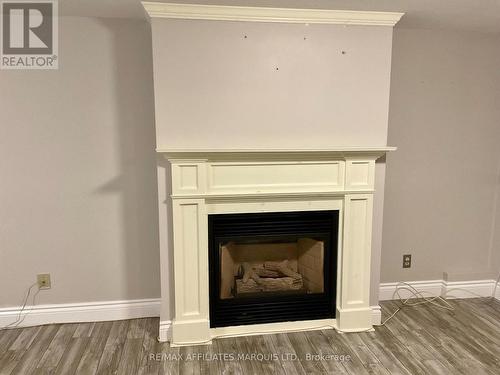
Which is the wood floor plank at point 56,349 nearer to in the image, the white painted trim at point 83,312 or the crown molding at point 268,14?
the white painted trim at point 83,312

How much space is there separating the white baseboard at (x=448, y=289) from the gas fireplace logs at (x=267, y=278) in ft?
2.75

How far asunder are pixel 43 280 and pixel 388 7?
2.95 m

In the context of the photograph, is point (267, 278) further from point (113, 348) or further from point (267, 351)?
point (113, 348)

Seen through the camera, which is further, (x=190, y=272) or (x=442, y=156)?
(x=442, y=156)

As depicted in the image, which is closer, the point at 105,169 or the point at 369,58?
the point at 369,58

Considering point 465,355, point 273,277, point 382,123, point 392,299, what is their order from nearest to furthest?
point 465,355 → point 382,123 → point 273,277 → point 392,299

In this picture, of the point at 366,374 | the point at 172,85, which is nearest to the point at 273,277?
the point at 366,374

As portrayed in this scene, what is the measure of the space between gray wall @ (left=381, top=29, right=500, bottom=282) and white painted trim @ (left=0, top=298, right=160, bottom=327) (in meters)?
1.92

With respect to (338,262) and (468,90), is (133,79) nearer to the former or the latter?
(338,262)

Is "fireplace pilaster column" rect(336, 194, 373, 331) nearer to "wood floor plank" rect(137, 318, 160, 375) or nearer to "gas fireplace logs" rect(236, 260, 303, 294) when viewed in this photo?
"gas fireplace logs" rect(236, 260, 303, 294)

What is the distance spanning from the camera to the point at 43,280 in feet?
9.33

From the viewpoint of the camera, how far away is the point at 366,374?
7.50 ft

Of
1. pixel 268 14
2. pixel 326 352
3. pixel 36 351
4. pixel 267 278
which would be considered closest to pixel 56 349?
pixel 36 351

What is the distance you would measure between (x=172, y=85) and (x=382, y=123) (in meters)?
1.40
